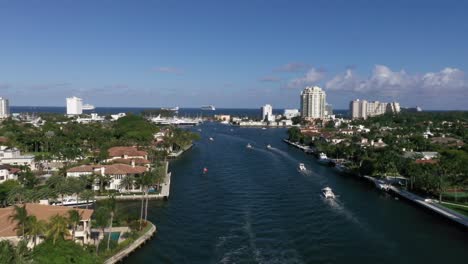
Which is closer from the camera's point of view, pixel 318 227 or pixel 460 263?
pixel 460 263

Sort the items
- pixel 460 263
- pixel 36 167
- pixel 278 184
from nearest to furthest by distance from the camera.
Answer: pixel 460 263 < pixel 278 184 < pixel 36 167

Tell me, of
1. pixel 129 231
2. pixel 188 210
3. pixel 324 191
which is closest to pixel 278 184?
pixel 324 191

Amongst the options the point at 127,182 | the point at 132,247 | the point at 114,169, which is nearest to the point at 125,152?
the point at 114,169

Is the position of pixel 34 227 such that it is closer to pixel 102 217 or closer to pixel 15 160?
pixel 102 217


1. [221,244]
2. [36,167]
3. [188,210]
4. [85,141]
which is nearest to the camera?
[221,244]

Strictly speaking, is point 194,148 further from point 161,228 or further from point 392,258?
point 392,258

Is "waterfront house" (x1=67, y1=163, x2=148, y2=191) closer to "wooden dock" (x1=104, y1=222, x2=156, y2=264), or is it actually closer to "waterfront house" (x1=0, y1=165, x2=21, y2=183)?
"waterfront house" (x1=0, y1=165, x2=21, y2=183)

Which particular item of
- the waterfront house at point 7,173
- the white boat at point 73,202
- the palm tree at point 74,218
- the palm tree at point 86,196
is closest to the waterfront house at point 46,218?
the palm tree at point 74,218
